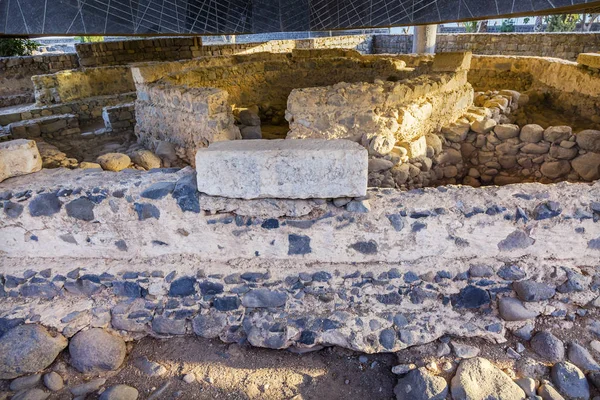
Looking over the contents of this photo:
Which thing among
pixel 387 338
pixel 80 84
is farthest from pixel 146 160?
pixel 80 84

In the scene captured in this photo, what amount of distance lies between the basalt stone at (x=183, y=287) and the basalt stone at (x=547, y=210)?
236 cm

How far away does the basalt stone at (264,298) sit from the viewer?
2.82m

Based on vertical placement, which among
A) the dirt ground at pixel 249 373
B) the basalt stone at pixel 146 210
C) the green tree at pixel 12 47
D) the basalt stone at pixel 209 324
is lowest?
the dirt ground at pixel 249 373

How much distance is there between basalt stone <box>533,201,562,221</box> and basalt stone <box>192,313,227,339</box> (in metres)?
2.22

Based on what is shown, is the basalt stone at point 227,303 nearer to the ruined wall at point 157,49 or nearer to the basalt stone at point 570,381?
the basalt stone at point 570,381

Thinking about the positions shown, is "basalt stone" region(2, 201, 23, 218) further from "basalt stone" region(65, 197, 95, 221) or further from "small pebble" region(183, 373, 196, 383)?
"small pebble" region(183, 373, 196, 383)

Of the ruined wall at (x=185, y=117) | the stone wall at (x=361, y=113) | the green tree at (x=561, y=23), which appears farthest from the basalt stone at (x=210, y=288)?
the green tree at (x=561, y=23)

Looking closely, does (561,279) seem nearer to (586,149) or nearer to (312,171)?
(312,171)

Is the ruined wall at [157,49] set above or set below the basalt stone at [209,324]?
above

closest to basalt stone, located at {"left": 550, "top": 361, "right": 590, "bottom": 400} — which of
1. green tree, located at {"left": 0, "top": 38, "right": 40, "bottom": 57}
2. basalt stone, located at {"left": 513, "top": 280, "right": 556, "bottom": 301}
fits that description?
basalt stone, located at {"left": 513, "top": 280, "right": 556, "bottom": 301}

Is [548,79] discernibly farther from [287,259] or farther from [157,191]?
[157,191]

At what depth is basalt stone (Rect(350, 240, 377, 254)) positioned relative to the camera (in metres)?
2.72

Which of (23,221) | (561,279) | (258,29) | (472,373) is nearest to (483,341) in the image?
(472,373)

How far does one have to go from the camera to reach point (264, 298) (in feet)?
9.27
